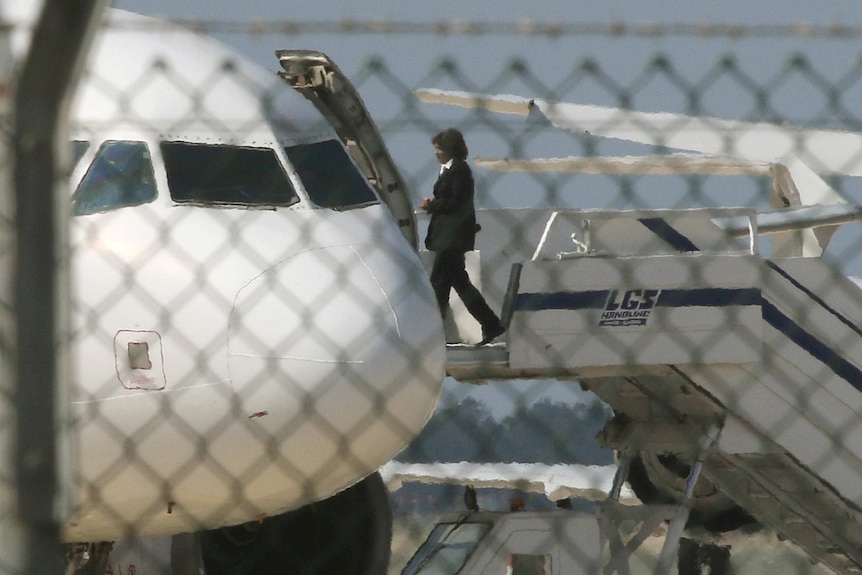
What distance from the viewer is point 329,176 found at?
8.30 metres

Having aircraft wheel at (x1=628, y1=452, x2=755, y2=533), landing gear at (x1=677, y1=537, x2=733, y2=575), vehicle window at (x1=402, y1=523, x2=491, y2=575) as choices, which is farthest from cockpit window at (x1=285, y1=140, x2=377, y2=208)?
landing gear at (x1=677, y1=537, x2=733, y2=575)

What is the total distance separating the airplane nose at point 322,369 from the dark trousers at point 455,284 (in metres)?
1.98

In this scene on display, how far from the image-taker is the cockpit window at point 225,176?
305 inches

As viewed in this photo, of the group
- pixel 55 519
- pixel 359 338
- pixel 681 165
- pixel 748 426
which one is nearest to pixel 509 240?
pixel 748 426

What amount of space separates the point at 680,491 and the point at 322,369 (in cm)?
699

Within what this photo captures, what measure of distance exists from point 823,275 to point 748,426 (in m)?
1.22

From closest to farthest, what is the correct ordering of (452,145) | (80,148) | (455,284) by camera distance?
(452,145), (80,148), (455,284)

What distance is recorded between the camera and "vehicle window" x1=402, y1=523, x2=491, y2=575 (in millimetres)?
10570

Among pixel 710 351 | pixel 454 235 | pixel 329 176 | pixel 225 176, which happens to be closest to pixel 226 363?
pixel 225 176

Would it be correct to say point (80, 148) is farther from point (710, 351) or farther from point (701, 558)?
point (701, 558)

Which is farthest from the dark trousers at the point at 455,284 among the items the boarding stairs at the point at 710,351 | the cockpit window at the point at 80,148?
the cockpit window at the point at 80,148

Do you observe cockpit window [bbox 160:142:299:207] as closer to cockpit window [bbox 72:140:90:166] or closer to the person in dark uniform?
cockpit window [bbox 72:140:90:166]

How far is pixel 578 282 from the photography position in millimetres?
10406

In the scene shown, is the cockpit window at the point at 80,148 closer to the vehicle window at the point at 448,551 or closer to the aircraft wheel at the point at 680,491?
the vehicle window at the point at 448,551
